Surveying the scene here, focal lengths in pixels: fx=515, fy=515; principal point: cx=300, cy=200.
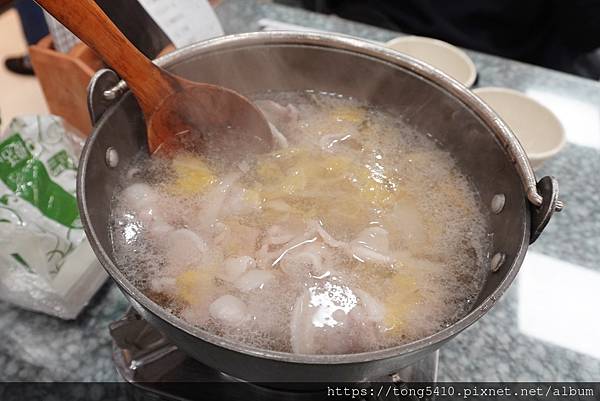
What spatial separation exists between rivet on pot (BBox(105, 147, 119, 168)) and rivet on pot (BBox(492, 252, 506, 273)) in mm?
839

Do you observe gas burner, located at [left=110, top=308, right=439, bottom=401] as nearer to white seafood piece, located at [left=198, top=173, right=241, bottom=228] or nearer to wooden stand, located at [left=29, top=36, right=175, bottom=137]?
white seafood piece, located at [left=198, top=173, right=241, bottom=228]

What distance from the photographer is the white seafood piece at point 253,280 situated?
103 centimetres

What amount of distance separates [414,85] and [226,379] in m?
0.83

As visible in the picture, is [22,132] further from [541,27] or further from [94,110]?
[541,27]

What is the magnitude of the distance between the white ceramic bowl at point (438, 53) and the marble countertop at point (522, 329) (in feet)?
1.56

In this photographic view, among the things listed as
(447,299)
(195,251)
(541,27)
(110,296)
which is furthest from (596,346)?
(541,27)

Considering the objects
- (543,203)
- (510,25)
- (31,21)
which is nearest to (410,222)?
(543,203)

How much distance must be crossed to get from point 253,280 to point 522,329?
77 centimetres

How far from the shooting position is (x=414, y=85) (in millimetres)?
1277

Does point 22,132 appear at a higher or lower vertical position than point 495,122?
higher

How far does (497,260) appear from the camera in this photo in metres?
1.05

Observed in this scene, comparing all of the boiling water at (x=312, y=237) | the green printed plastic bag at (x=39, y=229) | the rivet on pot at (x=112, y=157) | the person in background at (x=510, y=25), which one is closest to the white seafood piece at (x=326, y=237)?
the boiling water at (x=312, y=237)

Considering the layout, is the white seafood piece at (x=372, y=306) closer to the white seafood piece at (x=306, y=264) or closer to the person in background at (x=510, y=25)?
the white seafood piece at (x=306, y=264)

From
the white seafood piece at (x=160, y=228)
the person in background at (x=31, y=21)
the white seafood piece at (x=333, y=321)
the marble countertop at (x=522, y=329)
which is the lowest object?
the marble countertop at (x=522, y=329)
